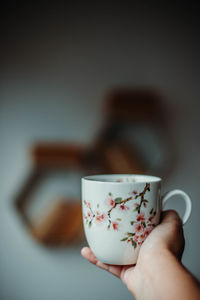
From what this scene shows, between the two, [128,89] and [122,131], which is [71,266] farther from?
[128,89]

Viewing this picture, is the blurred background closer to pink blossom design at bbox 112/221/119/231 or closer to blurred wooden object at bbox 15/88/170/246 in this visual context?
blurred wooden object at bbox 15/88/170/246

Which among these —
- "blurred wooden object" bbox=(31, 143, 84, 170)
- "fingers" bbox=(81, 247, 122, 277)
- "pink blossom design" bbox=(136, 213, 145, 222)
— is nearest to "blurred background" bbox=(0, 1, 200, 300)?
"blurred wooden object" bbox=(31, 143, 84, 170)

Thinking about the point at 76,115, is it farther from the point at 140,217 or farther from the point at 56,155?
the point at 140,217

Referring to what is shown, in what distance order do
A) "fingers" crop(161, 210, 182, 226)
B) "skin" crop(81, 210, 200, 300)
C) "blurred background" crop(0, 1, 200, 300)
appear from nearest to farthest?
"skin" crop(81, 210, 200, 300)
"fingers" crop(161, 210, 182, 226)
"blurred background" crop(0, 1, 200, 300)

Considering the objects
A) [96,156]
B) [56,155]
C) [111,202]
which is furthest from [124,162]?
[111,202]

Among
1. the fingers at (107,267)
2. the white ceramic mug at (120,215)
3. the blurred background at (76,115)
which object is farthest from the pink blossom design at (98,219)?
the blurred background at (76,115)

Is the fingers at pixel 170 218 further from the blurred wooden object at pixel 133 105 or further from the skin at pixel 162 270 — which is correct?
the blurred wooden object at pixel 133 105
